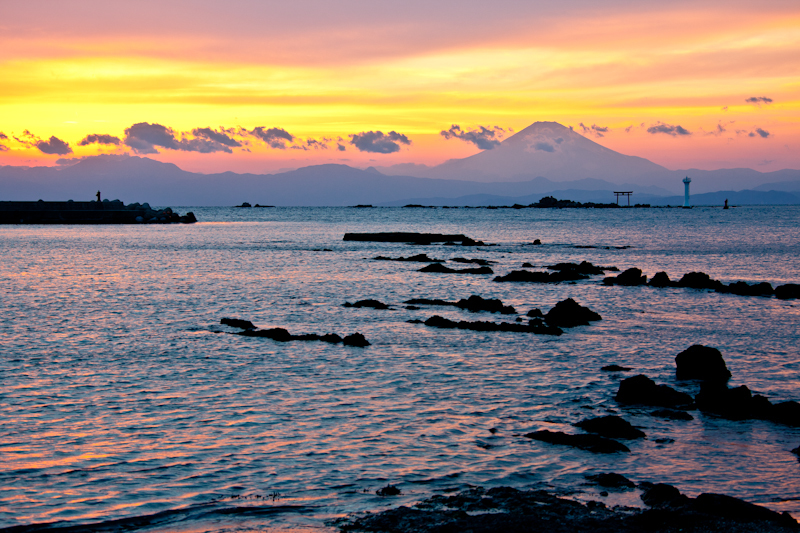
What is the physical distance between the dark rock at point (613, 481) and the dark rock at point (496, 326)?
47.5 ft

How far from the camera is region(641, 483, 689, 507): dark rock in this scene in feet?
30.9

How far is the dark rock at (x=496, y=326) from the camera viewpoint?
25.4 meters

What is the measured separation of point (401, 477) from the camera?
35.6 ft

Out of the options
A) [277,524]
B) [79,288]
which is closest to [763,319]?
[277,524]

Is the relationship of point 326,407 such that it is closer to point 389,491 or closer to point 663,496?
point 389,491

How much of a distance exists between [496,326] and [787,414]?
13003mm

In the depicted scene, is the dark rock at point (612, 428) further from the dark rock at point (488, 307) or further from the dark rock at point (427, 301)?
the dark rock at point (427, 301)

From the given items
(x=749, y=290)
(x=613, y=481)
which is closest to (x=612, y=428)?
(x=613, y=481)

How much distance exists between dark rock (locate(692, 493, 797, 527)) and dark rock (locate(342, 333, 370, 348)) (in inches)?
574

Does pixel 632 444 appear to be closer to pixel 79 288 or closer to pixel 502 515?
pixel 502 515

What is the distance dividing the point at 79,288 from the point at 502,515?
1467 inches

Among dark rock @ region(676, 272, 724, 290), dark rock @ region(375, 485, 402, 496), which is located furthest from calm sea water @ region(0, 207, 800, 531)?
dark rock @ region(676, 272, 724, 290)

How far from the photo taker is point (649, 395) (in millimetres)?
15438

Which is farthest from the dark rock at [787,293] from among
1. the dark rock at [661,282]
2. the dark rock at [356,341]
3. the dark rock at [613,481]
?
the dark rock at [613,481]
